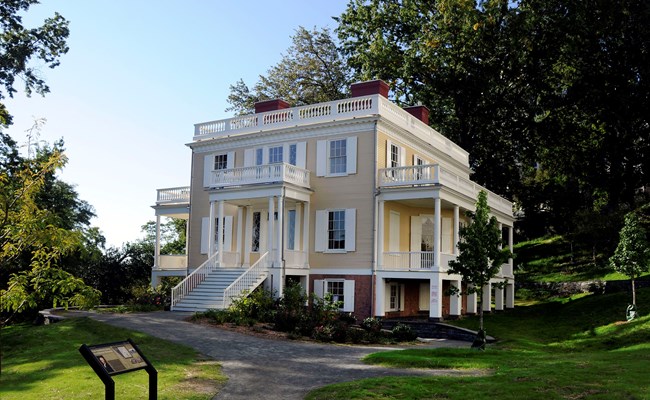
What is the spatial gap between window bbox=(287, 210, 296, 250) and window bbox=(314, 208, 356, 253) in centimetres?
109

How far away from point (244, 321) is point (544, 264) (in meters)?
28.6

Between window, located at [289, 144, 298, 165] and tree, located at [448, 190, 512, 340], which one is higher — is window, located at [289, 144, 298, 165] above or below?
above

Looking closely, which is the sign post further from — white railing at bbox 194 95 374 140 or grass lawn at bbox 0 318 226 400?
white railing at bbox 194 95 374 140

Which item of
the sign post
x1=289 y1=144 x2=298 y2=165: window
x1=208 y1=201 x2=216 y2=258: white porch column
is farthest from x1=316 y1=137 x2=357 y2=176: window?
the sign post

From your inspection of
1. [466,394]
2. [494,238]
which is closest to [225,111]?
[494,238]

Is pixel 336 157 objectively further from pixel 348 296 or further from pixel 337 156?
pixel 348 296

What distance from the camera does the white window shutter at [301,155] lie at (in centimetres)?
2952

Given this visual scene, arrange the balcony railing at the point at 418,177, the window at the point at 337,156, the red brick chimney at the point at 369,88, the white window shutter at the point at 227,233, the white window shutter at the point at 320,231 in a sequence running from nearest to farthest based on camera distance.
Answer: the balcony railing at the point at 418,177
the white window shutter at the point at 320,231
the window at the point at 337,156
the red brick chimney at the point at 369,88
the white window shutter at the point at 227,233

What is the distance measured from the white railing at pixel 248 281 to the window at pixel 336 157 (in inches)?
180

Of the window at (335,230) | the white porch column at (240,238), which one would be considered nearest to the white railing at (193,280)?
the white porch column at (240,238)

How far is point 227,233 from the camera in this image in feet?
102

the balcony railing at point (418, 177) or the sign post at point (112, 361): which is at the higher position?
the balcony railing at point (418, 177)

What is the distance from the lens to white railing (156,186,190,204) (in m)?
33.8

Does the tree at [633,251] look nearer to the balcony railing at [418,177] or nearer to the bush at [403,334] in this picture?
the balcony railing at [418,177]
